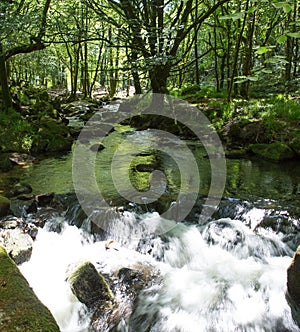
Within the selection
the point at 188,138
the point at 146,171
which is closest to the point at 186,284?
the point at 146,171

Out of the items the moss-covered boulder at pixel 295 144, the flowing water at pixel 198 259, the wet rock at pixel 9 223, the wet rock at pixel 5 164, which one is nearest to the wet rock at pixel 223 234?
the flowing water at pixel 198 259

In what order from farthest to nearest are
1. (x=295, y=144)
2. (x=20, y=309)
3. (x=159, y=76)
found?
(x=295, y=144) < (x=159, y=76) < (x=20, y=309)

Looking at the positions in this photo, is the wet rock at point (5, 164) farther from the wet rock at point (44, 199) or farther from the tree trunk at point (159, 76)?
the tree trunk at point (159, 76)

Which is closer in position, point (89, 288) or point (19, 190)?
point (89, 288)

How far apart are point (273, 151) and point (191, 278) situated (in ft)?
22.0

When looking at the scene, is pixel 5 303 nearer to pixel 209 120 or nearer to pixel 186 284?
pixel 186 284

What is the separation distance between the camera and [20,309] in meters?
2.44

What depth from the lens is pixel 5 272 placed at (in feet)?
9.35

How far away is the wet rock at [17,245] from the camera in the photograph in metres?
4.72

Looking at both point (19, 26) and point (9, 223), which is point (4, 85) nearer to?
point (19, 26)

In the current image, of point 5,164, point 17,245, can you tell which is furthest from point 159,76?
point 17,245

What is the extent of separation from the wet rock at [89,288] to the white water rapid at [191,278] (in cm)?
15

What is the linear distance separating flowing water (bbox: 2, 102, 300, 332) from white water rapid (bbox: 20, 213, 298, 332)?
13mm

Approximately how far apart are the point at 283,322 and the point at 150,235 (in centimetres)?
262
